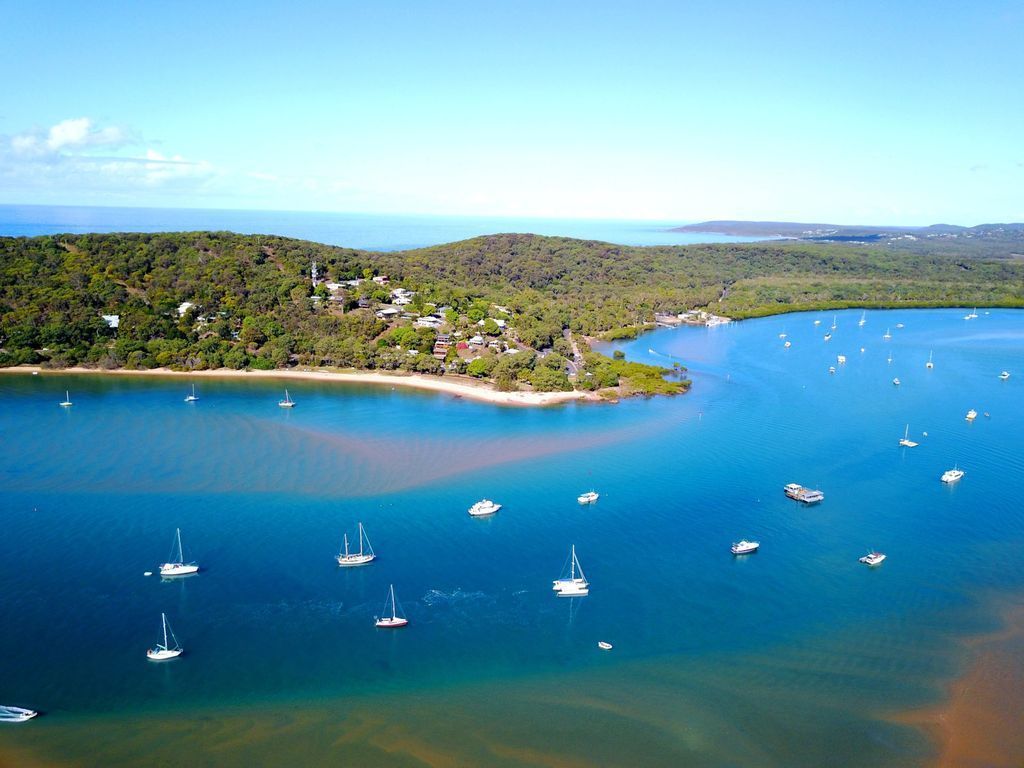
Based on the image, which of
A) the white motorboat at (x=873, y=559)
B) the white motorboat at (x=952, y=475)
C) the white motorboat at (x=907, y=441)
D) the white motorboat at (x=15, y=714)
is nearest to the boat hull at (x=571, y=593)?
the white motorboat at (x=873, y=559)

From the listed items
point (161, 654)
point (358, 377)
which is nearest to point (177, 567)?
point (161, 654)

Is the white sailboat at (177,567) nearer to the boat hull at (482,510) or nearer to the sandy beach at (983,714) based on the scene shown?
the boat hull at (482,510)

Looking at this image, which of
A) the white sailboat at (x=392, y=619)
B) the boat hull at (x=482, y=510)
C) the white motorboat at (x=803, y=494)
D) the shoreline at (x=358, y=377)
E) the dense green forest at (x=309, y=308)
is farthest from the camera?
the dense green forest at (x=309, y=308)

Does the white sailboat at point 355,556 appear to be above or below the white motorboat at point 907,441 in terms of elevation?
below

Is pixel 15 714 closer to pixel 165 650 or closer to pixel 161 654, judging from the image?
pixel 161 654

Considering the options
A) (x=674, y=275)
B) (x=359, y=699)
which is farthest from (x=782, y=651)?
(x=674, y=275)

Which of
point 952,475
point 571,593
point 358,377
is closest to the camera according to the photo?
point 571,593
